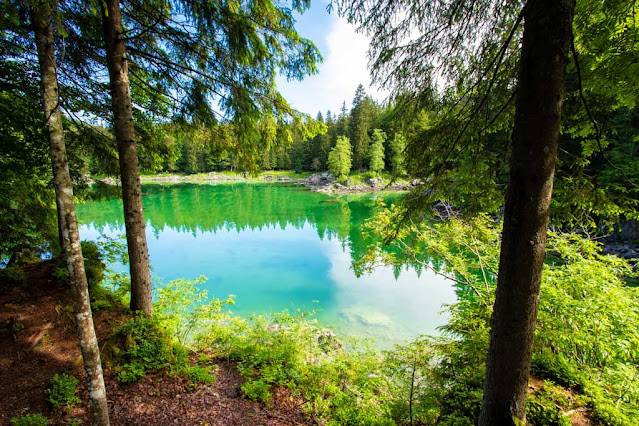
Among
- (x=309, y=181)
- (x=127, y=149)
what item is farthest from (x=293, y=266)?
(x=309, y=181)

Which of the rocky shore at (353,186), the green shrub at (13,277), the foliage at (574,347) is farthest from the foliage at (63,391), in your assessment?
the rocky shore at (353,186)

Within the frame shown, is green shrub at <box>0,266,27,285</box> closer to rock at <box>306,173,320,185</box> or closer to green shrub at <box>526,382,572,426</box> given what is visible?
green shrub at <box>526,382,572,426</box>

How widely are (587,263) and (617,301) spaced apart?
738 millimetres

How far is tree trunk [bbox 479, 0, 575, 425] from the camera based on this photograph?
4.89ft

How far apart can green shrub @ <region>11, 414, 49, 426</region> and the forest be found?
0.02 meters

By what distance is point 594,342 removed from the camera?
3.04 m

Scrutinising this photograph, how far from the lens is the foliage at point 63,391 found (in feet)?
8.71

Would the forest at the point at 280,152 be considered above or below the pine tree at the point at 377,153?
below

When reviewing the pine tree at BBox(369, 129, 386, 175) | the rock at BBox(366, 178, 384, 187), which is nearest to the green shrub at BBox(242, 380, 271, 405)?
the pine tree at BBox(369, 129, 386, 175)

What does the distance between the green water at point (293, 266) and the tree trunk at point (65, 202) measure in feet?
2.96

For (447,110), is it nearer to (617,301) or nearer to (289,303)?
(617,301)

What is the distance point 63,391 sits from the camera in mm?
2719

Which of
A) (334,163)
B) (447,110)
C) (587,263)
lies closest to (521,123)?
(447,110)

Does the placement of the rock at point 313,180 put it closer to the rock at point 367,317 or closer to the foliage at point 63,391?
the rock at point 367,317
